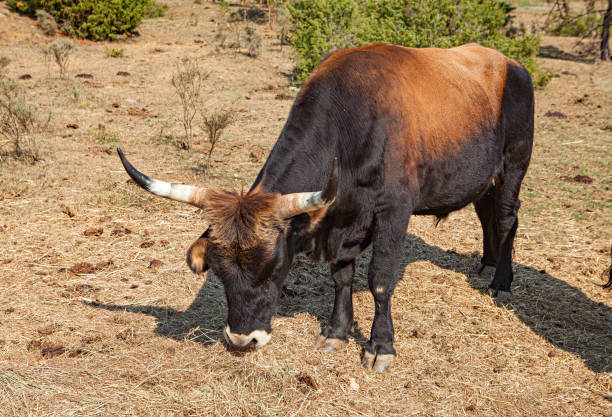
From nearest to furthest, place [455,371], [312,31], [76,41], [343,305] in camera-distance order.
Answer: [455,371] → [343,305] → [312,31] → [76,41]

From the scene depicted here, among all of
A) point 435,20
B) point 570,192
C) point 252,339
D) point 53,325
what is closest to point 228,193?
point 252,339

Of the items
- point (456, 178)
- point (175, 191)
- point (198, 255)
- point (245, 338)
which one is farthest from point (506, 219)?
point (175, 191)

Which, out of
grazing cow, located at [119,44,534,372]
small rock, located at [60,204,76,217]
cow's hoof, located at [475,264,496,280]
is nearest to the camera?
grazing cow, located at [119,44,534,372]

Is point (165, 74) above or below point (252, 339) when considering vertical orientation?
below

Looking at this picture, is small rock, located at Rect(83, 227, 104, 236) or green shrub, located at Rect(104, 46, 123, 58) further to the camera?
green shrub, located at Rect(104, 46, 123, 58)

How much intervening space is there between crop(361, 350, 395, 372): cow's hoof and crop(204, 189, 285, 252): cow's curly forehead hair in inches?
57.8

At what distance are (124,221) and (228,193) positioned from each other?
3330mm

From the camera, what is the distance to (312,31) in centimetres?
1274

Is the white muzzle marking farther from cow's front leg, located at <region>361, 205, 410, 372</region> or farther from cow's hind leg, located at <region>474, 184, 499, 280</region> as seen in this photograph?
cow's hind leg, located at <region>474, 184, 499, 280</region>

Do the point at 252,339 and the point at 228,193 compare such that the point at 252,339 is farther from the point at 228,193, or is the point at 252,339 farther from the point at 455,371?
the point at 455,371

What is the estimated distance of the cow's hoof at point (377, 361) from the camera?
3.92 metres

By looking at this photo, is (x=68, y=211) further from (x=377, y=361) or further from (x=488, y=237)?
(x=488, y=237)

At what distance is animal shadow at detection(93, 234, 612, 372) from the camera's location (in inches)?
169

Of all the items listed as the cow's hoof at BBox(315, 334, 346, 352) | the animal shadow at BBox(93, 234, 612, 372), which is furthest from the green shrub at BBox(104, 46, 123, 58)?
the cow's hoof at BBox(315, 334, 346, 352)
